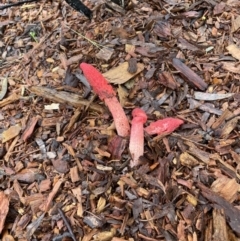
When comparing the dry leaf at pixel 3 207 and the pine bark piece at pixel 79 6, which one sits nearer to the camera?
the dry leaf at pixel 3 207

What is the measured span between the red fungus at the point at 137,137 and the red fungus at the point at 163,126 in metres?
0.05

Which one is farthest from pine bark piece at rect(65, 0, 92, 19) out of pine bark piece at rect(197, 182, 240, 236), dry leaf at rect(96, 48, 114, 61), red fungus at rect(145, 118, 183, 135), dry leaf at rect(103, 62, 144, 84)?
pine bark piece at rect(197, 182, 240, 236)

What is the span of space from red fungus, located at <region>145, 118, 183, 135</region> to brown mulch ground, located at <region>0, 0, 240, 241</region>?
0.11 feet

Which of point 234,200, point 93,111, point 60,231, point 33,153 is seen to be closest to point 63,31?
point 93,111

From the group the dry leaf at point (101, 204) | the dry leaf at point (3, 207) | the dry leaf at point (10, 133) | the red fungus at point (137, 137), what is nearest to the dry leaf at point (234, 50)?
the red fungus at point (137, 137)

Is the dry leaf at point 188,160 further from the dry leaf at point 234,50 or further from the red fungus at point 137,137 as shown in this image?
the dry leaf at point 234,50

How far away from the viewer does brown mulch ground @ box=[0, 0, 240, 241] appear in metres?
2.19

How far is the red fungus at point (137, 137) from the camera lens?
7.64ft

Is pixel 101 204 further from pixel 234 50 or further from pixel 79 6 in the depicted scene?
pixel 79 6

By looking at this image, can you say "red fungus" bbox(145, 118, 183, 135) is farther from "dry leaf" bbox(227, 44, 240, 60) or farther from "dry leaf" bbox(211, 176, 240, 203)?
"dry leaf" bbox(227, 44, 240, 60)

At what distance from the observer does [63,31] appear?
303 centimetres

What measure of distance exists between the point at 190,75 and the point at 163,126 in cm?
41

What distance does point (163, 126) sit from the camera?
239 cm

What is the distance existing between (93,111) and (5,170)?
593 millimetres
